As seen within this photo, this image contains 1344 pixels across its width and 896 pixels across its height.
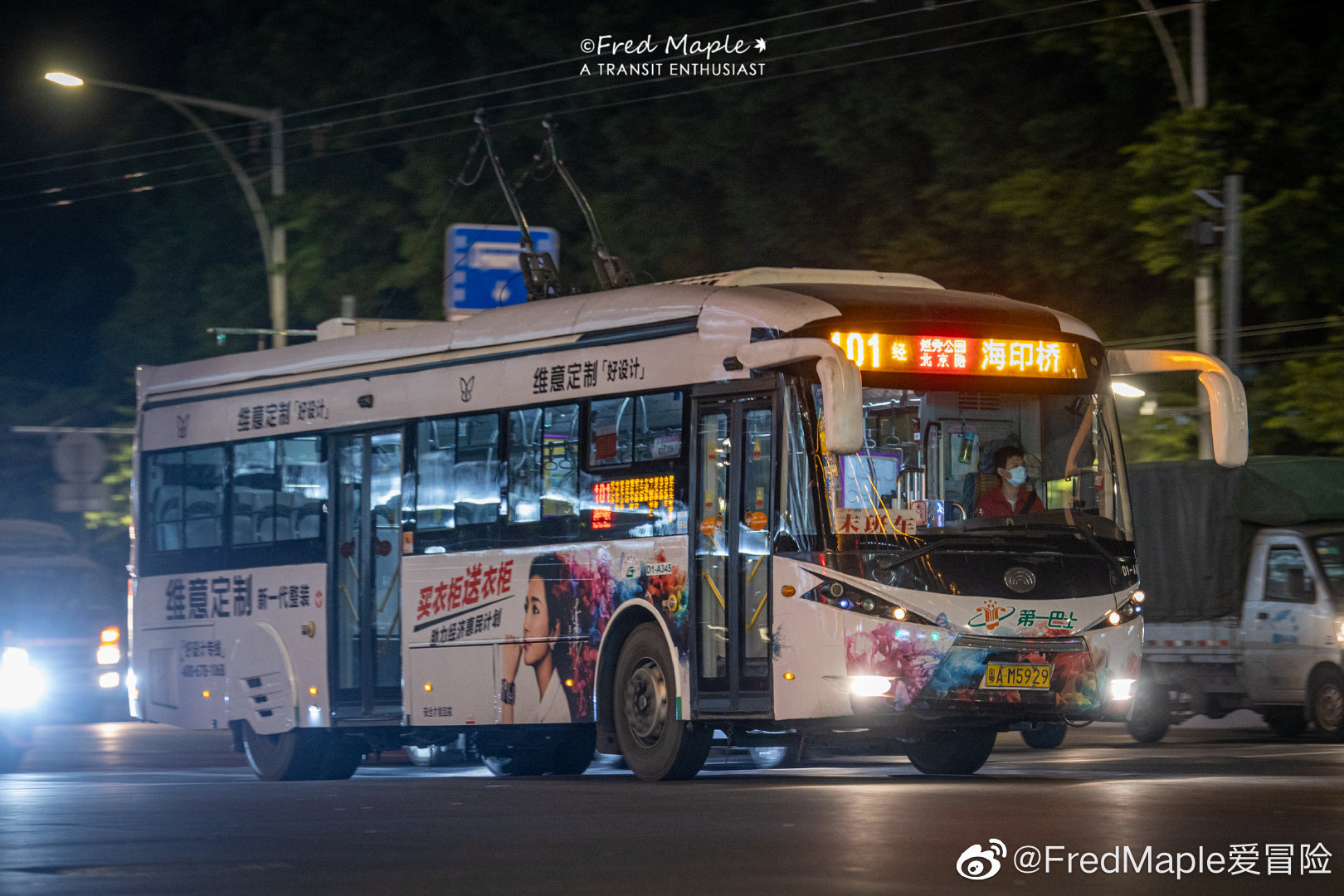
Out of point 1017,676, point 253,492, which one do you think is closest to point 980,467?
point 1017,676

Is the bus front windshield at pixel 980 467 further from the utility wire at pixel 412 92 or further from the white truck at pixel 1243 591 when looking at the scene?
the utility wire at pixel 412 92

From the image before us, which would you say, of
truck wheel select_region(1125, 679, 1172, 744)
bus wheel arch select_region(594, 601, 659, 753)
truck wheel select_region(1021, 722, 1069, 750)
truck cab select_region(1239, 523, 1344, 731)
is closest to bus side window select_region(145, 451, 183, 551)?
bus wheel arch select_region(594, 601, 659, 753)

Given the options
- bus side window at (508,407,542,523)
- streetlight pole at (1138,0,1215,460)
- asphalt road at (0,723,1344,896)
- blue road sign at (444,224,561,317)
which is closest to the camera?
asphalt road at (0,723,1344,896)

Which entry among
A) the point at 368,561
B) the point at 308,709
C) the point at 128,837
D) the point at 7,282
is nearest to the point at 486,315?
the point at 368,561

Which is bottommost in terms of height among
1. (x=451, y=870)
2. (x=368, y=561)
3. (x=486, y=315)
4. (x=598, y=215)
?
(x=451, y=870)

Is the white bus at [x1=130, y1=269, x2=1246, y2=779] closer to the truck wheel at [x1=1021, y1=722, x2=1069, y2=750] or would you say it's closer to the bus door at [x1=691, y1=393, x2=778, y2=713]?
the bus door at [x1=691, y1=393, x2=778, y2=713]

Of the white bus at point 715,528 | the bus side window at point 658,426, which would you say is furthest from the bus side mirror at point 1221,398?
the bus side window at point 658,426

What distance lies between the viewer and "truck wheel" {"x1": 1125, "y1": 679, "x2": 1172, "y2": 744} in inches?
873

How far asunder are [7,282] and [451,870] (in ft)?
155

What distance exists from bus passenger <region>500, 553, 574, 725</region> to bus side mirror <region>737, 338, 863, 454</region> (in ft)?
9.73

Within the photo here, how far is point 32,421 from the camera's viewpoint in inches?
1927

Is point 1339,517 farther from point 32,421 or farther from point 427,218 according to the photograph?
point 32,421

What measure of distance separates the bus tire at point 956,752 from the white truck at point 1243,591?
22.1 feet

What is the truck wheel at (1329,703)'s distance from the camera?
20844mm
